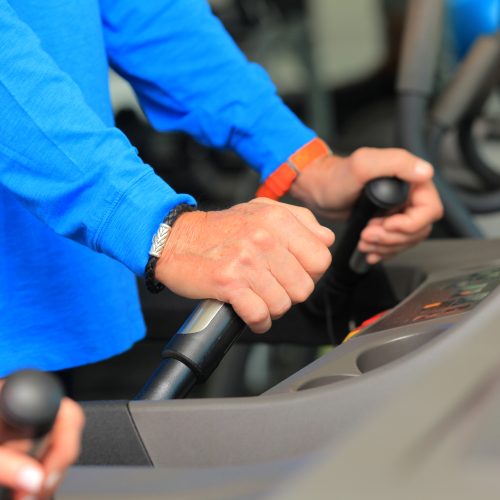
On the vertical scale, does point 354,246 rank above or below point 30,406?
below

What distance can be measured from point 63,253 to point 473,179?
139 cm

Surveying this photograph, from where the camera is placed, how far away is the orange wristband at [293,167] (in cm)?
124

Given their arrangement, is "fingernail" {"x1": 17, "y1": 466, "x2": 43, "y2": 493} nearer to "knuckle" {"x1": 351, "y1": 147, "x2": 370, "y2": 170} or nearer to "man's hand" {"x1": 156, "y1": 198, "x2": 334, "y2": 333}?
"man's hand" {"x1": 156, "y1": 198, "x2": 334, "y2": 333}

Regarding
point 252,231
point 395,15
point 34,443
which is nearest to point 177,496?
point 34,443

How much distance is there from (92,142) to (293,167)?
1.44 feet

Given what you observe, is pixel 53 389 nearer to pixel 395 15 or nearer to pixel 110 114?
pixel 110 114

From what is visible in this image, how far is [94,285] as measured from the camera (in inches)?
43.2

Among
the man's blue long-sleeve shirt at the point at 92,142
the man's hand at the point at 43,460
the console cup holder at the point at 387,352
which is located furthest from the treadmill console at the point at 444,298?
the man's hand at the point at 43,460

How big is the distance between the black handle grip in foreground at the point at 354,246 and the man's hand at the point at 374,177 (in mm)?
12

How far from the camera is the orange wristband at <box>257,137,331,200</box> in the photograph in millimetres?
1243

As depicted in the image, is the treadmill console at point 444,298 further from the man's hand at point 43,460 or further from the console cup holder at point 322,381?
the man's hand at point 43,460

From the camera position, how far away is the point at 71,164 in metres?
0.84

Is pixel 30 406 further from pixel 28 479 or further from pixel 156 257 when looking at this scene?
pixel 156 257

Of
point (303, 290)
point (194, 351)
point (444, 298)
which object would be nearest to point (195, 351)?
point (194, 351)
